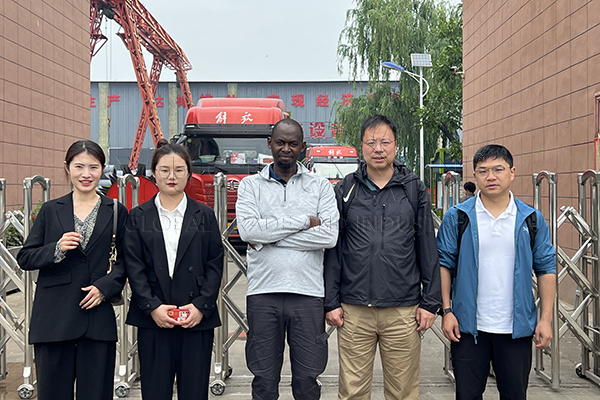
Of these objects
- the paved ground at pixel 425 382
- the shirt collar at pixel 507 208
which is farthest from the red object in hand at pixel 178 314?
the shirt collar at pixel 507 208

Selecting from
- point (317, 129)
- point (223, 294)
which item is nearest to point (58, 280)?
point (223, 294)

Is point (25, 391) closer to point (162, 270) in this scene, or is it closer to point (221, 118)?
point (162, 270)

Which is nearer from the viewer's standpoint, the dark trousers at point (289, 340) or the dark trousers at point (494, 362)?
the dark trousers at point (494, 362)

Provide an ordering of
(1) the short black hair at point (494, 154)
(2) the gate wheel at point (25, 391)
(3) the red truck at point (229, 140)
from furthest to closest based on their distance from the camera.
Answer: (3) the red truck at point (229, 140) → (2) the gate wheel at point (25, 391) → (1) the short black hair at point (494, 154)

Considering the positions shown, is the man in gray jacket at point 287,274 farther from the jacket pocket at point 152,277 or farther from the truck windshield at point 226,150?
the truck windshield at point 226,150

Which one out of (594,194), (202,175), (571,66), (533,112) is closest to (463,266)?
(594,194)

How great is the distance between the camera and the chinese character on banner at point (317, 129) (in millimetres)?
38562

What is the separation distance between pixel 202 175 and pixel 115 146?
98.0 feet

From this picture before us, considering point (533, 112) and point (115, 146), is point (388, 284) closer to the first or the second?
point (533, 112)

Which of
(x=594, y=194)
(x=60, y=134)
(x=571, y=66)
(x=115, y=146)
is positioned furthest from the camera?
(x=115, y=146)

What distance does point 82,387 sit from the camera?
2.97 metres

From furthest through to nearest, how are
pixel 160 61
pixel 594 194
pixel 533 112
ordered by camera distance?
pixel 160 61
pixel 533 112
pixel 594 194

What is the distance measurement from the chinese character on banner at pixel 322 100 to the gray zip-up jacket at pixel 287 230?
3610 centimetres

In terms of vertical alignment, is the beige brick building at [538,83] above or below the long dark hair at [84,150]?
above
